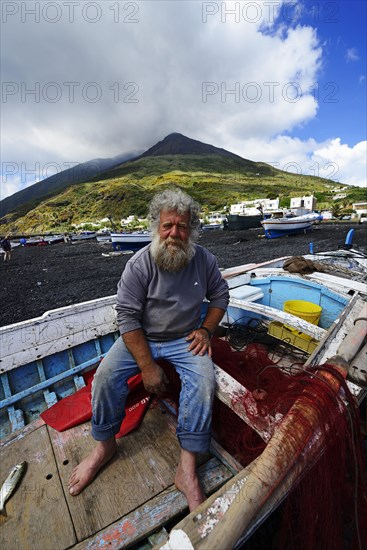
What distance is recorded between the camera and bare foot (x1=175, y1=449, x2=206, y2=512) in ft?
5.49

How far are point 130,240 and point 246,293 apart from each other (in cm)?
2283

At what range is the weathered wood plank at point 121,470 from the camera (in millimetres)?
1691

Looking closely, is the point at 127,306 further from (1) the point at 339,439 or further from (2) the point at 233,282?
(2) the point at 233,282

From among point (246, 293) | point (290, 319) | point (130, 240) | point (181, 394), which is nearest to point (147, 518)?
point (181, 394)

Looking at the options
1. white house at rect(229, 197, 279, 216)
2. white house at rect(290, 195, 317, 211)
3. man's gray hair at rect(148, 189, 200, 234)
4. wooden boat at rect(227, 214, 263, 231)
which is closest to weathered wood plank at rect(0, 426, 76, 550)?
man's gray hair at rect(148, 189, 200, 234)

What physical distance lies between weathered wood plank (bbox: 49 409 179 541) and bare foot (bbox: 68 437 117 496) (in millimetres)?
44

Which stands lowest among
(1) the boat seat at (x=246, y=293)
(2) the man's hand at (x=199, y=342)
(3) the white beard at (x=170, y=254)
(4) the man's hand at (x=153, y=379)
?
(1) the boat seat at (x=246, y=293)

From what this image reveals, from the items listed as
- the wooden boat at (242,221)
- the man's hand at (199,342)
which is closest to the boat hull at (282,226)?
the wooden boat at (242,221)

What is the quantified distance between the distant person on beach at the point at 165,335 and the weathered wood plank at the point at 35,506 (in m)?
0.15

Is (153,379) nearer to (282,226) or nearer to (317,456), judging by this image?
(317,456)

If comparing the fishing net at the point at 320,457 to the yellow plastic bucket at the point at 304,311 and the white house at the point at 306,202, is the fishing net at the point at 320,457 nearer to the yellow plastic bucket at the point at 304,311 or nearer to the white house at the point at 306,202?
the yellow plastic bucket at the point at 304,311

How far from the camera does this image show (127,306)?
2188mm

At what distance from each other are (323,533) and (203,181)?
120597mm

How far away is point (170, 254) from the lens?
2.25m
